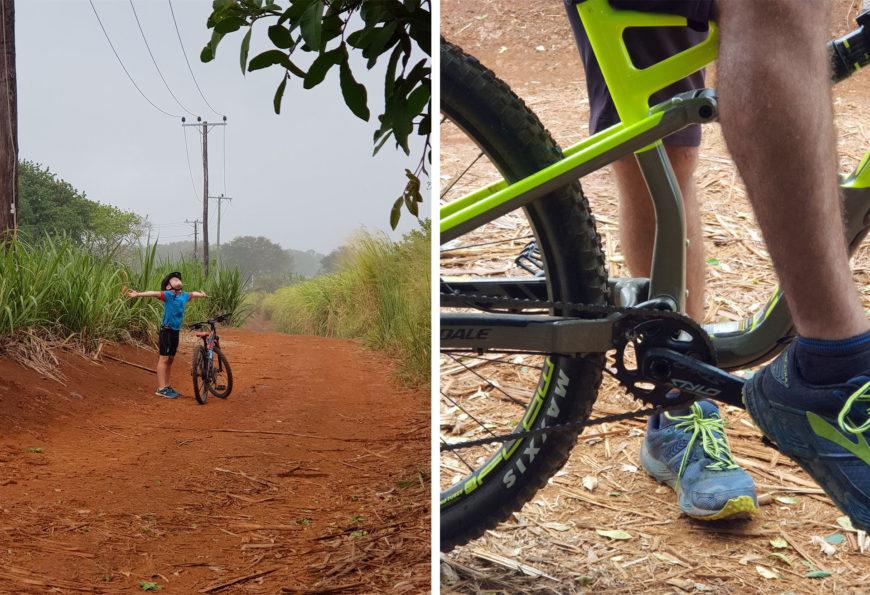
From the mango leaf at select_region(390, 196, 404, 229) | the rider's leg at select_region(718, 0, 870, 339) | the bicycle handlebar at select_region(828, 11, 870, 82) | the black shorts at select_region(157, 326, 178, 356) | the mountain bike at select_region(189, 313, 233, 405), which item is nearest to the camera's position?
the rider's leg at select_region(718, 0, 870, 339)

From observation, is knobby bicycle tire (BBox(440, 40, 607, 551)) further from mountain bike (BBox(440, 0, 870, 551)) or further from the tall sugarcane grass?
the tall sugarcane grass

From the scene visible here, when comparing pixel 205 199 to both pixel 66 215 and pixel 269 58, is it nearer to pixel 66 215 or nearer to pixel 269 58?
pixel 66 215

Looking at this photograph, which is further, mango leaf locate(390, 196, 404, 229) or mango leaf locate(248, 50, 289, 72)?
mango leaf locate(390, 196, 404, 229)

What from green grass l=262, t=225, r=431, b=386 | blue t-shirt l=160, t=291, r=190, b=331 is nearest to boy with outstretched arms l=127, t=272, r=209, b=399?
blue t-shirt l=160, t=291, r=190, b=331

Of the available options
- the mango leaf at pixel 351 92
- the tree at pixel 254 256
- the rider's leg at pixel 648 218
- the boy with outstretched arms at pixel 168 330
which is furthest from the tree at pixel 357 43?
the tree at pixel 254 256

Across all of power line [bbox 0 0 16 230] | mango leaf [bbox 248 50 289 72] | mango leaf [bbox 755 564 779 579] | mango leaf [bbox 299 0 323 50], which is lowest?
mango leaf [bbox 755 564 779 579]

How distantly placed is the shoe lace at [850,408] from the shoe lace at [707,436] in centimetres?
31

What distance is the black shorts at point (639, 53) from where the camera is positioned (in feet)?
2.10

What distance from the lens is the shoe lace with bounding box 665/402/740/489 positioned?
0.83 meters

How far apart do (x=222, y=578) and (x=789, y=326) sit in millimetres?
1522

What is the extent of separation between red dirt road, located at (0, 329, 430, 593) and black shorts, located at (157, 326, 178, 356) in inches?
7.9

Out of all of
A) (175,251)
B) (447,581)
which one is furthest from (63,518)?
(175,251)

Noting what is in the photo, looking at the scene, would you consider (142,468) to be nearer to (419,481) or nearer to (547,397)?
(419,481)

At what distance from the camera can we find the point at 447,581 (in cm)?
67
